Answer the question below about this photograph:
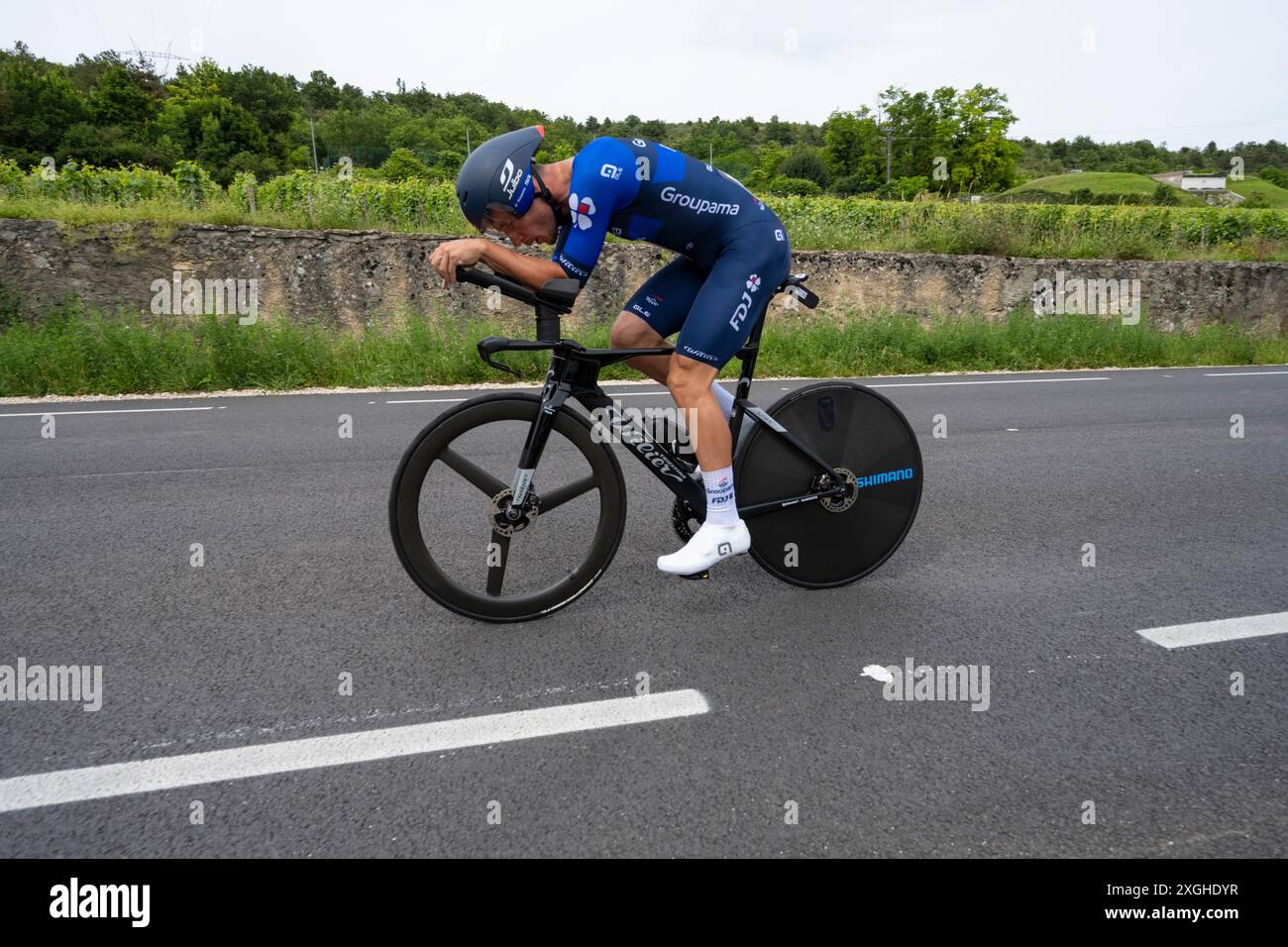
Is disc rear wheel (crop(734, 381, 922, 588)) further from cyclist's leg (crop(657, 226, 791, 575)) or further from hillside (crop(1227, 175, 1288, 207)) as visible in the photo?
hillside (crop(1227, 175, 1288, 207))

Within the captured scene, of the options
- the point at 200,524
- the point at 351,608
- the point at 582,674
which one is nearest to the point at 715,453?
the point at 582,674

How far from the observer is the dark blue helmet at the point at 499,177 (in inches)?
102

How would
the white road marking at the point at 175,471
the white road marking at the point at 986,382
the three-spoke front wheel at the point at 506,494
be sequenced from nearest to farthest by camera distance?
the three-spoke front wheel at the point at 506,494 < the white road marking at the point at 175,471 < the white road marking at the point at 986,382

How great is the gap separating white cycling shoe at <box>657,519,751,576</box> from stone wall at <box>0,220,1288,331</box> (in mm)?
9892

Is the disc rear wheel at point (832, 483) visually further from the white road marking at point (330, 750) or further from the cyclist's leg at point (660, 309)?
the white road marking at point (330, 750)

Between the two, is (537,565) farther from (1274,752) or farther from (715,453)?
(1274,752)

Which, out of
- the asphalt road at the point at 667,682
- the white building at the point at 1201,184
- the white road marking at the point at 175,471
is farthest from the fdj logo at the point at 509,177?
the white building at the point at 1201,184

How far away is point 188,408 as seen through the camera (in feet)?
24.9

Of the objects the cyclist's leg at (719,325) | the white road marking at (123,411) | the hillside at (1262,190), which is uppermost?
the hillside at (1262,190)

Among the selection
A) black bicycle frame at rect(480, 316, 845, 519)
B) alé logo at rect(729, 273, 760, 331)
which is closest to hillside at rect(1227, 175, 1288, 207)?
black bicycle frame at rect(480, 316, 845, 519)

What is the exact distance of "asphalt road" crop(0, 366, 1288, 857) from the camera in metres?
1.98

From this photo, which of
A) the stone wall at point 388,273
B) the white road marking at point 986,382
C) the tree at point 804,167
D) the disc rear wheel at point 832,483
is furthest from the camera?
the tree at point 804,167

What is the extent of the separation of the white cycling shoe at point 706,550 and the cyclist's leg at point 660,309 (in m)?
0.69
